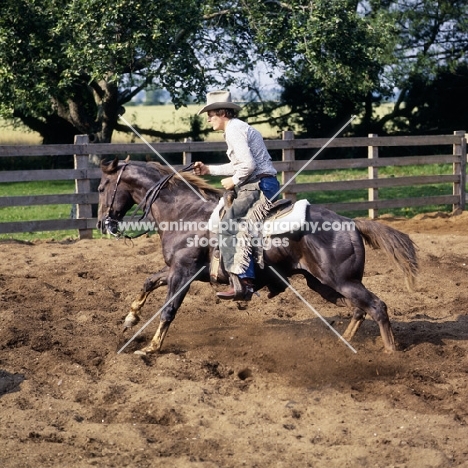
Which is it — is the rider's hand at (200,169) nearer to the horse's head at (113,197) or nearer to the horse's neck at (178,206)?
the horse's neck at (178,206)

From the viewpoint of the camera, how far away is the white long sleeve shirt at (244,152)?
6766 mm

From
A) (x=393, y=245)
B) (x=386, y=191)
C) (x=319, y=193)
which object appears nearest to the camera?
(x=393, y=245)

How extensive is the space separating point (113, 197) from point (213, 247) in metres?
1.12

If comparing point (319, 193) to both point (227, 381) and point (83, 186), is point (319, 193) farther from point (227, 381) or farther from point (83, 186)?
point (227, 381)

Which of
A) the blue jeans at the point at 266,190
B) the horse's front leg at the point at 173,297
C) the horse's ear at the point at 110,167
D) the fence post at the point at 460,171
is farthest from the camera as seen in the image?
the fence post at the point at 460,171

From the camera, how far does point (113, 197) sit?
7.57m

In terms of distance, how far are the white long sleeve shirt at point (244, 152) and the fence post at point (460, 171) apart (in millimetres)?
10632

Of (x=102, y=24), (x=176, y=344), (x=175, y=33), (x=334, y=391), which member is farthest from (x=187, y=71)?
(x=334, y=391)

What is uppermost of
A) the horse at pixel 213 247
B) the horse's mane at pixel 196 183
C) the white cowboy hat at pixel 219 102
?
the white cowboy hat at pixel 219 102

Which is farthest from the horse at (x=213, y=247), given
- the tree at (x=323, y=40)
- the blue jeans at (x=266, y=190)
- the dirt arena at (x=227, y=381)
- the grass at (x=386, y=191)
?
the grass at (x=386, y=191)

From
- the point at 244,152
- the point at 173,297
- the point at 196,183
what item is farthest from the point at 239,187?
the point at 173,297

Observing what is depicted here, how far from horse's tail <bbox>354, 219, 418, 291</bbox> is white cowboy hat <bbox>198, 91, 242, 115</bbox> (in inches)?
56.9

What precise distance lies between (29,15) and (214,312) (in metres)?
8.41

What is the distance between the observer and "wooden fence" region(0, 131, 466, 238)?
41.3 ft
